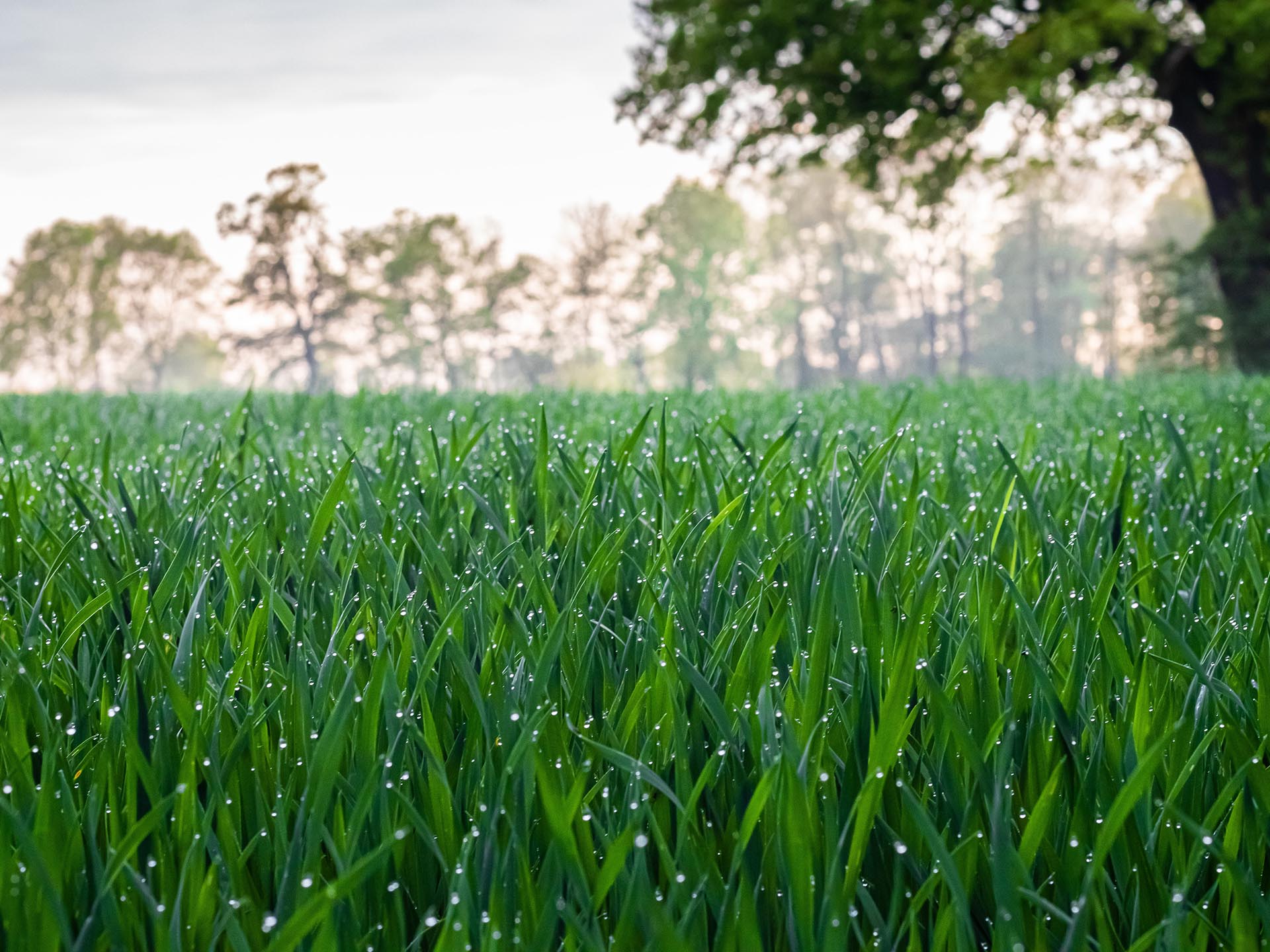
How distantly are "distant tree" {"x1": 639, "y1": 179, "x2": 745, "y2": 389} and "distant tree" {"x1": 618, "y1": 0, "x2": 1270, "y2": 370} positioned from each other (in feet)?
121

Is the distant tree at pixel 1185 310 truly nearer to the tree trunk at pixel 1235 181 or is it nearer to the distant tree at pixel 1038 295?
the tree trunk at pixel 1235 181

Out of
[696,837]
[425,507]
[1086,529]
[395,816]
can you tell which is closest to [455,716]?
[395,816]

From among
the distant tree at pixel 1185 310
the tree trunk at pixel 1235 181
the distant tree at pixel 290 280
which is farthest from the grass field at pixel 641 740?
the distant tree at pixel 290 280

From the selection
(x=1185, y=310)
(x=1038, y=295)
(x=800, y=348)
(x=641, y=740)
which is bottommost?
(x=641, y=740)

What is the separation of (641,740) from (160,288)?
6622 centimetres

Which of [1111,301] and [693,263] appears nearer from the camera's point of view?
[693,263]

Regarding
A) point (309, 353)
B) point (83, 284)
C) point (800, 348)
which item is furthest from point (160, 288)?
point (800, 348)

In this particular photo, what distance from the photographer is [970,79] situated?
14.6 m

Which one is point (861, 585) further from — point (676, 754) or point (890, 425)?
point (890, 425)

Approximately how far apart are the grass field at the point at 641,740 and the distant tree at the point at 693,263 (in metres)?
54.9

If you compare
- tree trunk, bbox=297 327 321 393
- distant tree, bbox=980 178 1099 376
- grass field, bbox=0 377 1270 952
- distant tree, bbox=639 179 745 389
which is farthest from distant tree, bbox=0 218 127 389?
grass field, bbox=0 377 1270 952

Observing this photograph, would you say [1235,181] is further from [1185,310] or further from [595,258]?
[595,258]

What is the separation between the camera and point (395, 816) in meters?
1.03

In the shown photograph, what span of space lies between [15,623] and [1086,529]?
209cm
